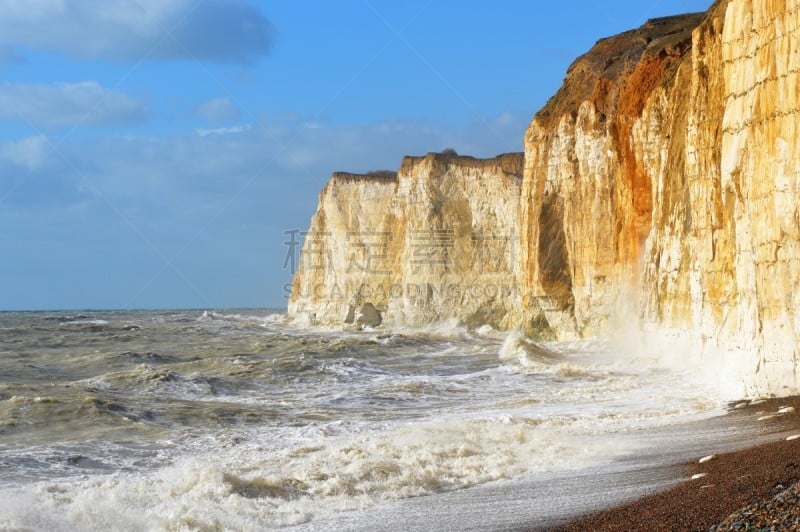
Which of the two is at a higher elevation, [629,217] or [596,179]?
[596,179]

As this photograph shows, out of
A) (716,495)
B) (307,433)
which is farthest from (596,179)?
(716,495)

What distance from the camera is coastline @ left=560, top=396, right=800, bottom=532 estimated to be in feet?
22.5

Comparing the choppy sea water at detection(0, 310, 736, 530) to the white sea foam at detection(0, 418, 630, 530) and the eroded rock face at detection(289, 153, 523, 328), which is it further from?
the eroded rock face at detection(289, 153, 523, 328)

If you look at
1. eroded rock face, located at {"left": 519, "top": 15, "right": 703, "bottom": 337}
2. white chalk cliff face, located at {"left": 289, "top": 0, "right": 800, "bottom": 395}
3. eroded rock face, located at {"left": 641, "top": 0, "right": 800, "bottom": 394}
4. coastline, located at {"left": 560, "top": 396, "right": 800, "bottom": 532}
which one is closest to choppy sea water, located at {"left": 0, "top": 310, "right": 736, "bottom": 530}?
eroded rock face, located at {"left": 641, "top": 0, "right": 800, "bottom": 394}

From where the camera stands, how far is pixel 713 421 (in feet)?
43.1

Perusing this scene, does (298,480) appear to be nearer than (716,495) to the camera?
No

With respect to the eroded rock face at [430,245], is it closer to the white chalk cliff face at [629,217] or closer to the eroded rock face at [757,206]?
the white chalk cliff face at [629,217]

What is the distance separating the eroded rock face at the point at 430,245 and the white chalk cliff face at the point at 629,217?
0.12 metres

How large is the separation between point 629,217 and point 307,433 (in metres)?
19.3

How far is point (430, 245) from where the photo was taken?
56250 mm

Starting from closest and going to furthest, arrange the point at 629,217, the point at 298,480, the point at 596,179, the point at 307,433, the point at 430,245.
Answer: the point at 298,480
the point at 307,433
the point at 629,217
the point at 596,179
the point at 430,245

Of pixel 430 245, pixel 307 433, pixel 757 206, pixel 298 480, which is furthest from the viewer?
pixel 430 245

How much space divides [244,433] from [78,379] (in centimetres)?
1353

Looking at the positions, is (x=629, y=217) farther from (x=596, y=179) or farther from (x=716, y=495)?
(x=716, y=495)
